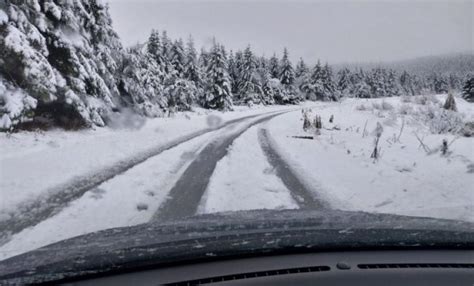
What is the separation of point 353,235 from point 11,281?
1909 mm

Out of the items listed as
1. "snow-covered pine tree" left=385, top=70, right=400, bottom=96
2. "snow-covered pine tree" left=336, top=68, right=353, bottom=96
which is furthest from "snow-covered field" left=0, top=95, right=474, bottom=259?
"snow-covered pine tree" left=385, top=70, right=400, bottom=96

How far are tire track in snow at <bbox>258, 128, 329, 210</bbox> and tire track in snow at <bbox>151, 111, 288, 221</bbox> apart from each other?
126 cm

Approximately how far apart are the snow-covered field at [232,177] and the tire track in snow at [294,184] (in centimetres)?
A: 12

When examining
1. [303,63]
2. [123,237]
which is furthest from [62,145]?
[303,63]

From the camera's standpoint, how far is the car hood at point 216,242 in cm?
207

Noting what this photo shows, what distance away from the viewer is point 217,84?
42.1 m

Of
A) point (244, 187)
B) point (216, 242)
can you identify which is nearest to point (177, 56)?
point (244, 187)

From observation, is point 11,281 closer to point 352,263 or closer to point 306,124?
point 352,263

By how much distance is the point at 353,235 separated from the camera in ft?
8.41

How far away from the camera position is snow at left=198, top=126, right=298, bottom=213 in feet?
19.1

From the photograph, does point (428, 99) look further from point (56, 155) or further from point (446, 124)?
point (56, 155)

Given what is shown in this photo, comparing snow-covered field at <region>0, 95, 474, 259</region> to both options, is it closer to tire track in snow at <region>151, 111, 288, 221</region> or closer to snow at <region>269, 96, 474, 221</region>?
snow at <region>269, 96, 474, 221</region>

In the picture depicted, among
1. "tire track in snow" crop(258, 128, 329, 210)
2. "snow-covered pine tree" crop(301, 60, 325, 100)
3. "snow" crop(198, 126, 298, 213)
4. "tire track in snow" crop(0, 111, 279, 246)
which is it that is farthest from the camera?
"snow-covered pine tree" crop(301, 60, 325, 100)

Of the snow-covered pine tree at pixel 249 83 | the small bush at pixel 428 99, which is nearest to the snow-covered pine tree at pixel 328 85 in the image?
the snow-covered pine tree at pixel 249 83
